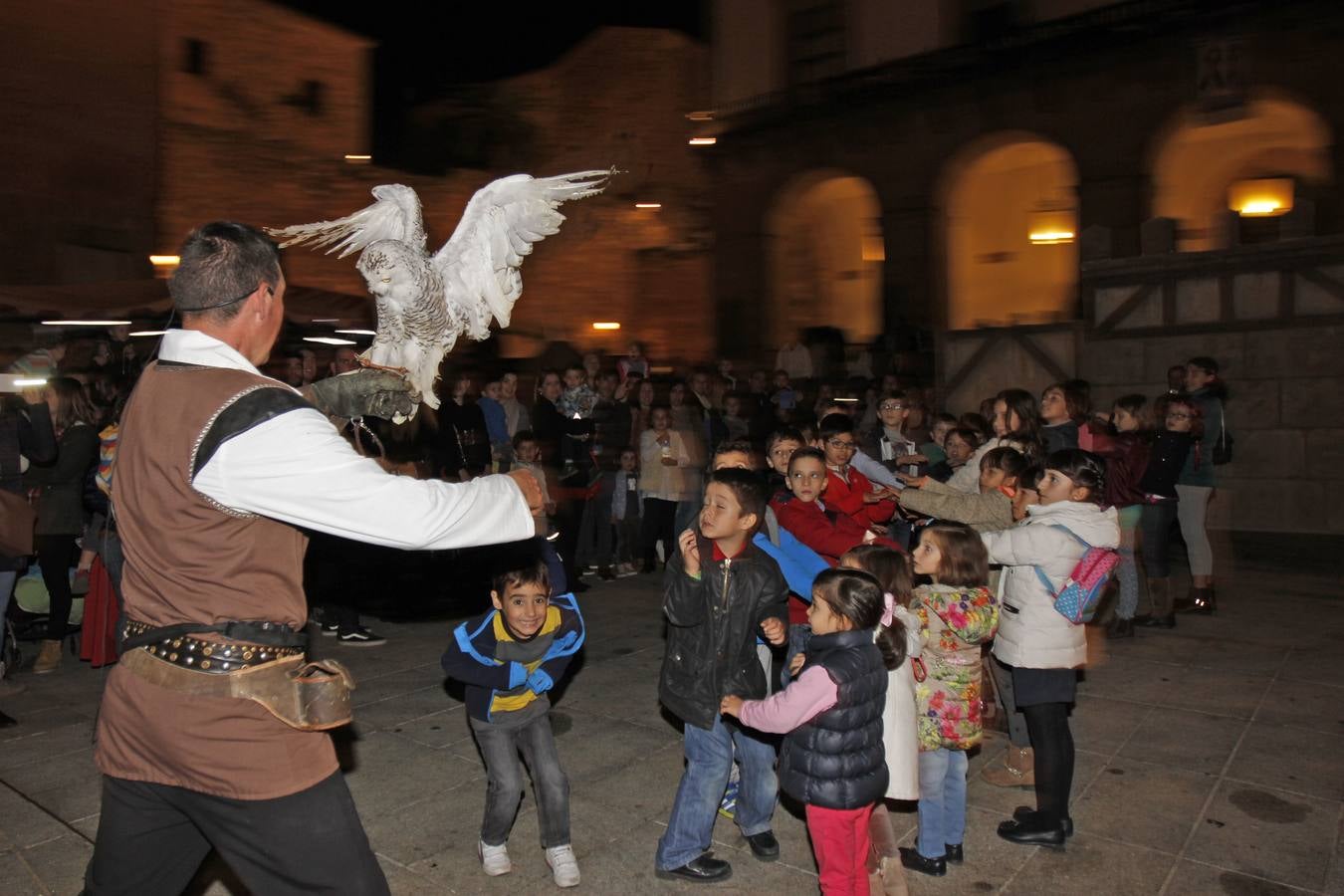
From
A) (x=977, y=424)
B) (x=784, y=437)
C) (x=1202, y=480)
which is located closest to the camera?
(x=784, y=437)

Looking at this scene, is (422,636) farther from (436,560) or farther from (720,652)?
(720,652)

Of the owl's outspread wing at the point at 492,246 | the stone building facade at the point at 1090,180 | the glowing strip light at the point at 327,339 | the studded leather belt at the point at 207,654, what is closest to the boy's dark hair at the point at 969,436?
the owl's outspread wing at the point at 492,246

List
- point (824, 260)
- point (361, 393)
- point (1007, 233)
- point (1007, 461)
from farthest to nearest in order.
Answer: point (824, 260) < point (1007, 233) < point (1007, 461) < point (361, 393)

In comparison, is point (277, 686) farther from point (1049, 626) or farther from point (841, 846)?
point (1049, 626)

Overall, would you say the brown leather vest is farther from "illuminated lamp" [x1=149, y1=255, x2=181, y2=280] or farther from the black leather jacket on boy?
"illuminated lamp" [x1=149, y1=255, x2=181, y2=280]

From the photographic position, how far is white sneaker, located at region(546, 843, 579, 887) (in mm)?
3322

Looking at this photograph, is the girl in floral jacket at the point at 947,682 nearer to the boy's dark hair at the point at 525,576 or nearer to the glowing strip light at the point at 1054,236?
the boy's dark hair at the point at 525,576

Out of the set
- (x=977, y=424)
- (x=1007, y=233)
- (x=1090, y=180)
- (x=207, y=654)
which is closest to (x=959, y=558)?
(x=207, y=654)

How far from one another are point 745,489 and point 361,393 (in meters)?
1.33

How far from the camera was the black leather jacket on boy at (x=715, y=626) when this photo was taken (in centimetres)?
325

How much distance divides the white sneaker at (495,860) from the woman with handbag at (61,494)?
410 cm

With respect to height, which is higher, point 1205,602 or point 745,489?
point 745,489

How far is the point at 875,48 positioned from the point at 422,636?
50.7 ft

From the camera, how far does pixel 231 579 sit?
192cm
